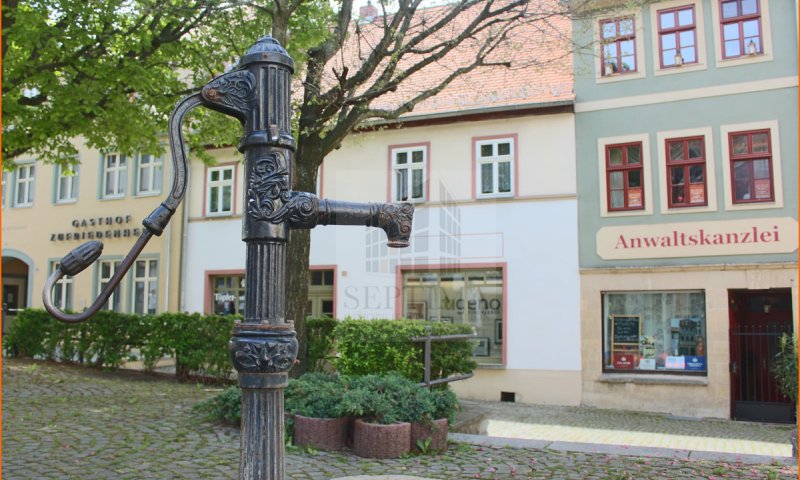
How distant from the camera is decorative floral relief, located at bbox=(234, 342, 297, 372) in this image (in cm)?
245

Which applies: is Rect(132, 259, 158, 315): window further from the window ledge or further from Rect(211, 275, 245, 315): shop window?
the window ledge

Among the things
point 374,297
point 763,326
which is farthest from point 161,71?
point 763,326

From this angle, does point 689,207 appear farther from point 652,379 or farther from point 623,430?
point 623,430

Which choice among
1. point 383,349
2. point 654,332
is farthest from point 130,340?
point 654,332

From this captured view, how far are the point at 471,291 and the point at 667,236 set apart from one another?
458 centimetres

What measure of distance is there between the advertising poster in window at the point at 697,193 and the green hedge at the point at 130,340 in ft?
32.1

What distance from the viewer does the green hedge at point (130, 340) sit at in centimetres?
1398

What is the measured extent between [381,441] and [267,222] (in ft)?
15.9

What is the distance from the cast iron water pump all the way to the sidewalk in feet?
19.2

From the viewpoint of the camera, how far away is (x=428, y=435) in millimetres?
7301

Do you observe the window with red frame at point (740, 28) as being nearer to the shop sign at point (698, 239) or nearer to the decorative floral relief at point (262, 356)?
the shop sign at point (698, 239)

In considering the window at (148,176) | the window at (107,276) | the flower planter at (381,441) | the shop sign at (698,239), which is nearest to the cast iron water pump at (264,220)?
the flower planter at (381,441)

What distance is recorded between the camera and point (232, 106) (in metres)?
2.59

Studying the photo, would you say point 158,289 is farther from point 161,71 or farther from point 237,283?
point 161,71
